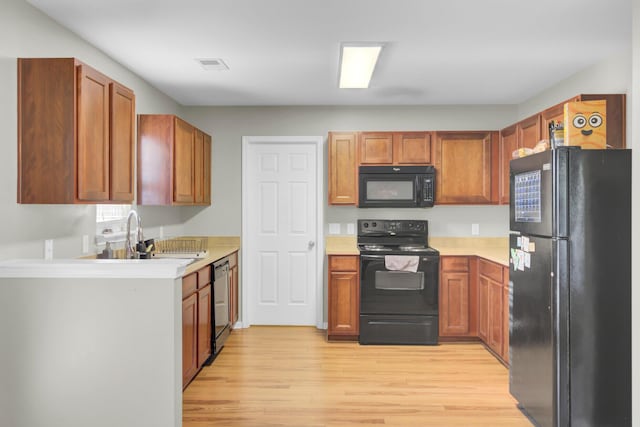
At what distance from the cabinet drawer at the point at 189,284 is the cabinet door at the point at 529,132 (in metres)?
2.92

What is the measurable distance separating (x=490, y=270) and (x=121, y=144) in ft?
10.2

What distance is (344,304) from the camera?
439 cm

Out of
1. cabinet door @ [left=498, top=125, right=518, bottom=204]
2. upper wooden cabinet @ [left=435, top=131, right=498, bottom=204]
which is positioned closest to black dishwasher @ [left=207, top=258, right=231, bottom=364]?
upper wooden cabinet @ [left=435, top=131, right=498, bottom=204]

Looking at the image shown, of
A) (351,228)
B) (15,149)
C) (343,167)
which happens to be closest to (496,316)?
(351,228)

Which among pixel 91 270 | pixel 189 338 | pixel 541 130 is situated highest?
pixel 541 130

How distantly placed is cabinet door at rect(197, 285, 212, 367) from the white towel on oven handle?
1.67 metres

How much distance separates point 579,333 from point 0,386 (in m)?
2.95

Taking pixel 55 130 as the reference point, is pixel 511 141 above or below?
above

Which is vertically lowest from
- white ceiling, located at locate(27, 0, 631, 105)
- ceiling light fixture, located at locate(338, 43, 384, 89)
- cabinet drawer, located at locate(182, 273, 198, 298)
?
cabinet drawer, located at locate(182, 273, 198, 298)

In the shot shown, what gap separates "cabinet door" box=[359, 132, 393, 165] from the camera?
4.59 m

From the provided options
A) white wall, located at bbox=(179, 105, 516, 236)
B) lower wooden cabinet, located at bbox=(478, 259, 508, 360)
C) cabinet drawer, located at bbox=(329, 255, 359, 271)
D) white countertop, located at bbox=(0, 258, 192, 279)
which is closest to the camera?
white countertop, located at bbox=(0, 258, 192, 279)

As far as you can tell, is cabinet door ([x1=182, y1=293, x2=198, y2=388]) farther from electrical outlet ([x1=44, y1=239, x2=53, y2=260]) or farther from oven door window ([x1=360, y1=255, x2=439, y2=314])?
oven door window ([x1=360, y1=255, x2=439, y2=314])

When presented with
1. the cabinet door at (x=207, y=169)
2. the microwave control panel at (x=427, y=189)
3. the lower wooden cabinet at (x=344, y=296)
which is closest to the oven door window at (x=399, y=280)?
the lower wooden cabinet at (x=344, y=296)

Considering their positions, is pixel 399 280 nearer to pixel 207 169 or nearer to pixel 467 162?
pixel 467 162
